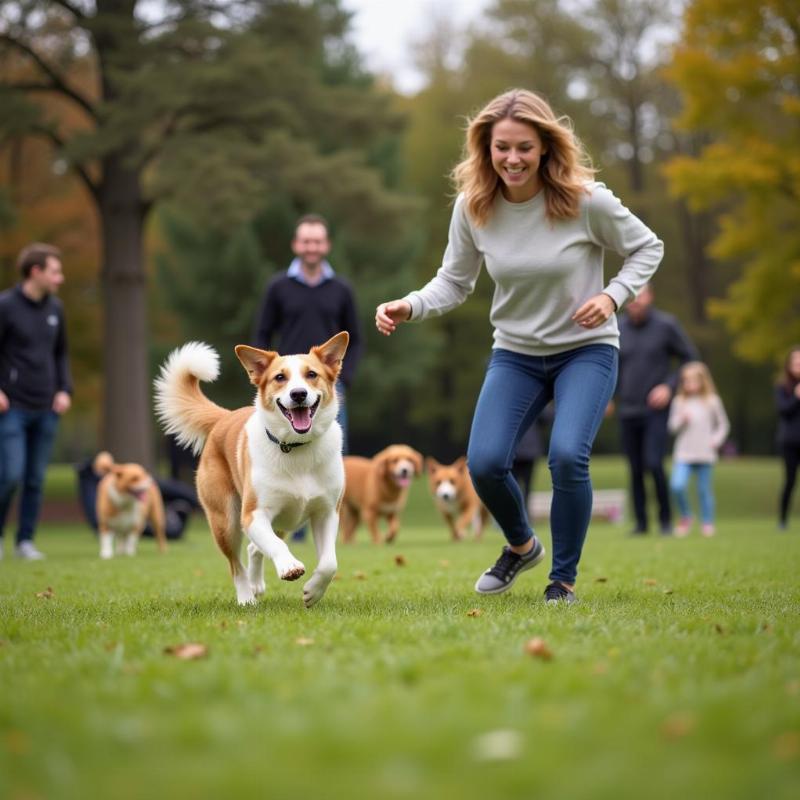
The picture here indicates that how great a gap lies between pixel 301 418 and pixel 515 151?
1512mm

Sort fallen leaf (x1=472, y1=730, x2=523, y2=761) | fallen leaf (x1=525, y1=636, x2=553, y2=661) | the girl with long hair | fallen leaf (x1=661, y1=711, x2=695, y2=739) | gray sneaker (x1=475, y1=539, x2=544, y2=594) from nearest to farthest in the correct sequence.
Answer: fallen leaf (x1=472, y1=730, x2=523, y2=761)
fallen leaf (x1=661, y1=711, x2=695, y2=739)
fallen leaf (x1=525, y1=636, x2=553, y2=661)
gray sneaker (x1=475, y1=539, x2=544, y2=594)
the girl with long hair

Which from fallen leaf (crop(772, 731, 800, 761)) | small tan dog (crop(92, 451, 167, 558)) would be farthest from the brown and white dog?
small tan dog (crop(92, 451, 167, 558))

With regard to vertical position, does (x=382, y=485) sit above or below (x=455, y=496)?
above

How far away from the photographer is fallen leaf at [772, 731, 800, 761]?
2.34m

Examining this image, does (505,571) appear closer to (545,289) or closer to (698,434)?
(545,289)

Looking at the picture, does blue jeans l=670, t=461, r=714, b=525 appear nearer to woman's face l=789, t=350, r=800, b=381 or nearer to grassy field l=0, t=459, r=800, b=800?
woman's face l=789, t=350, r=800, b=381

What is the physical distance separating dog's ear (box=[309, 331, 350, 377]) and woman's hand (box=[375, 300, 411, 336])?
0.64ft

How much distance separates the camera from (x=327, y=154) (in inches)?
1004

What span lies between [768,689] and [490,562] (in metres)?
5.38

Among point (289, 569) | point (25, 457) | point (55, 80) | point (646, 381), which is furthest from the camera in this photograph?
point (55, 80)

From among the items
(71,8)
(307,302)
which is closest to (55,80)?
(71,8)

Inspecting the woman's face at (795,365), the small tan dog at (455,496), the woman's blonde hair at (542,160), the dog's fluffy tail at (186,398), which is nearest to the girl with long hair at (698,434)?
the woman's face at (795,365)

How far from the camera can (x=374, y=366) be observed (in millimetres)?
27312

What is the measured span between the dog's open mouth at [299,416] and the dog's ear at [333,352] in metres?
0.36
